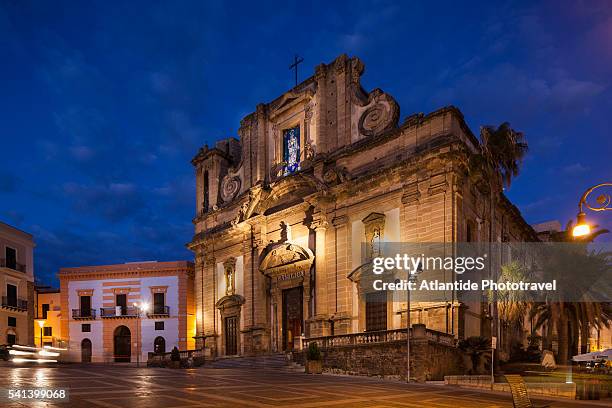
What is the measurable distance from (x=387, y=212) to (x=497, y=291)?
702 cm

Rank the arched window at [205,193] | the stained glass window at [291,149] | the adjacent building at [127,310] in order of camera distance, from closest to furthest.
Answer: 1. the stained glass window at [291,149]
2. the arched window at [205,193]
3. the adjacent building at [127,310]

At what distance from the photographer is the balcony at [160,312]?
4588cm

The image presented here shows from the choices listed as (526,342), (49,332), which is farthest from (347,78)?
(49,332)

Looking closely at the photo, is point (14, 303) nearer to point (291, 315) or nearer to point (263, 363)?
point (291, 315)

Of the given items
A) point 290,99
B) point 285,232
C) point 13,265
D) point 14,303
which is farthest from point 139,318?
point 290,99

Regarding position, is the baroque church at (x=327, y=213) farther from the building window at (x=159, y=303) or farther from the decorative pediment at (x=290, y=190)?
the building window at (x=159, y=303)

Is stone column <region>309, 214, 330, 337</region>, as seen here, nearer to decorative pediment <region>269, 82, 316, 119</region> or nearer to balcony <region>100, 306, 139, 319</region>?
decorative pediment <region>269, 82, 316, 119</region>

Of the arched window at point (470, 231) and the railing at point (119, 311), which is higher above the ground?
the arched window at point (470, 231)

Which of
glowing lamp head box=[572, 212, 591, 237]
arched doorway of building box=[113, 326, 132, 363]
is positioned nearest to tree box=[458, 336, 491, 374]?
glowing lamp head box=[572, 212, 591, 237]

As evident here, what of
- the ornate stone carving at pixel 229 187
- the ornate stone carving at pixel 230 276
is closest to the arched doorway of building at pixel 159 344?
the ornate stone carving at pixel 230 276

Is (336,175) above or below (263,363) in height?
above

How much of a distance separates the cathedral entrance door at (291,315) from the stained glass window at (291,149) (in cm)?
836

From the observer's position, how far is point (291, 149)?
36.3 m

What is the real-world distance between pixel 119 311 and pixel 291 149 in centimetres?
2347
